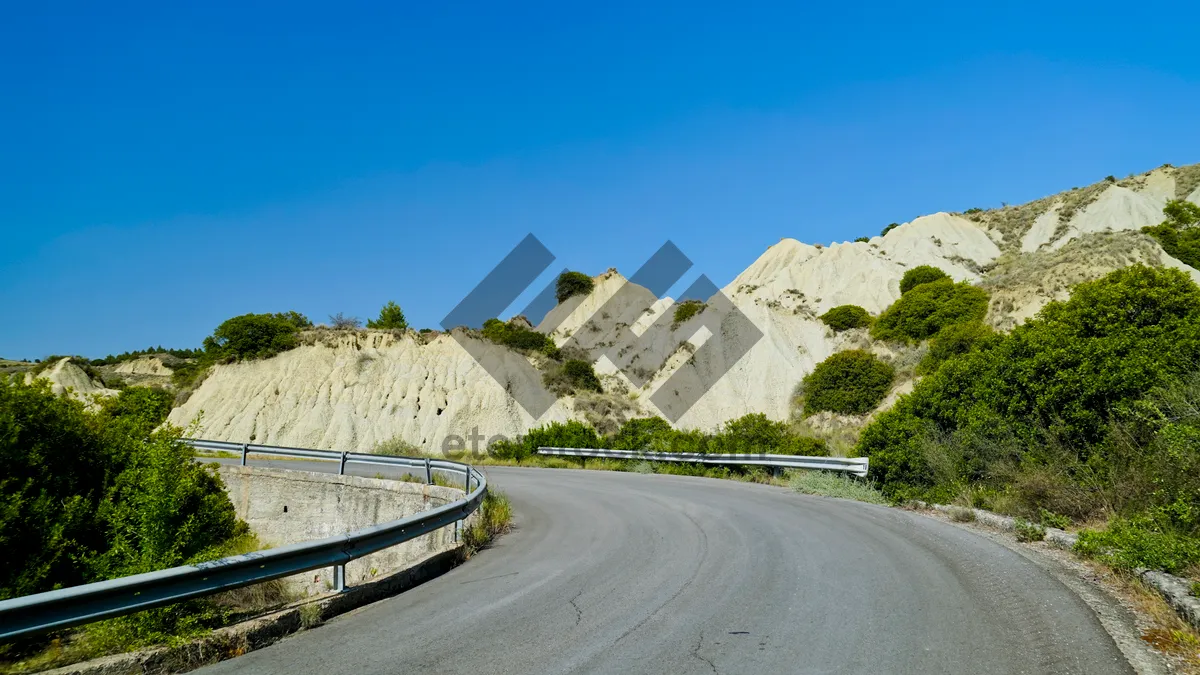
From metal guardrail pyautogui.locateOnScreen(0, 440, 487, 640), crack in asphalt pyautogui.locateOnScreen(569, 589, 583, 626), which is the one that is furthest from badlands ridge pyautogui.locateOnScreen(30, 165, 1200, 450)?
crack in asphalt pyautogui.locateOnScreen(569, 589, 583, 626)

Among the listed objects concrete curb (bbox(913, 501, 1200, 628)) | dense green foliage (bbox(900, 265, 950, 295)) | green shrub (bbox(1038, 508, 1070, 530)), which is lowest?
concrete curb (bbox(913, 501, 1200, 628))

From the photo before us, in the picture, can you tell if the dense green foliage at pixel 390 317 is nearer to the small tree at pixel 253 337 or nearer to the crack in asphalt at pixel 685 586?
the small tree at pixel 253 337

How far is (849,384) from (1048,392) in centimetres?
2954

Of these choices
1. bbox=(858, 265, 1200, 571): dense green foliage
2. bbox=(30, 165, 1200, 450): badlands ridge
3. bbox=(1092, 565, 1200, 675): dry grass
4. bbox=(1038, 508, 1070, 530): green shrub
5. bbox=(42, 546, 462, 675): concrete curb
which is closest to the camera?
bbox=(42, 546, 462, 675): concrete curb

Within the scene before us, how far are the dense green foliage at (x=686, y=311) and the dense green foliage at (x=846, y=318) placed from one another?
32.5 feet

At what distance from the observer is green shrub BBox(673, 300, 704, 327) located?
54281 millimetres

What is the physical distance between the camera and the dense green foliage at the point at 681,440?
22141 mm

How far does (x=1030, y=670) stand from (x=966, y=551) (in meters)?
4.46

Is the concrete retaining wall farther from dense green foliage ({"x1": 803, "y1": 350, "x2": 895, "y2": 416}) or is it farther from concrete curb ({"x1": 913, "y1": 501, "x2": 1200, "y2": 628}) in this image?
dense green foliage ({"x1": 803, "y1": 350, "x2": 895, "y2": 416})

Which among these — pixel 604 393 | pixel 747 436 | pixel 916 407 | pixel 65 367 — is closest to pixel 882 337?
pixel 604 393

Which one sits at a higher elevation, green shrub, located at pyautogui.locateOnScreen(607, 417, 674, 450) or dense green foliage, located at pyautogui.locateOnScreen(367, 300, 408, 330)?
dense green foliage, located at pyautogui.locateOnScreen(367, 300, 408, 330)

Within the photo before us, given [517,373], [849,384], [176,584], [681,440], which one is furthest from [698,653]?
[517,373]

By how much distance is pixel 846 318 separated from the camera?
53.5 m

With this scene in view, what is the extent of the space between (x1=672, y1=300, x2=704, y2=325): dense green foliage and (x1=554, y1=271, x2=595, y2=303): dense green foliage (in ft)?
56.3
